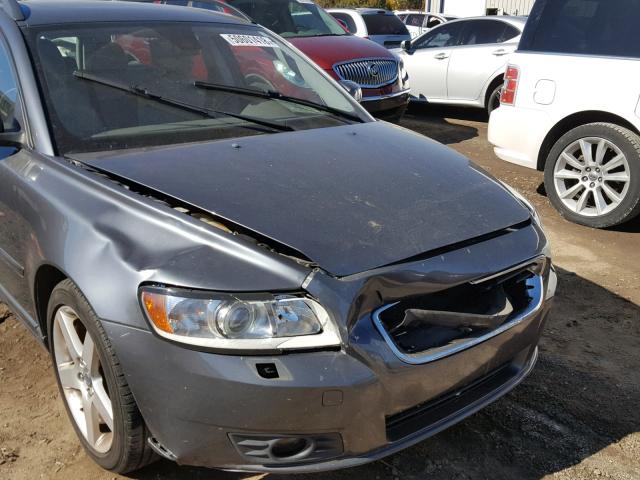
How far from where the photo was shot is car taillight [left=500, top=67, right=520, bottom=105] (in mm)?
5766

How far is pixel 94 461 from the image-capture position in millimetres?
2594

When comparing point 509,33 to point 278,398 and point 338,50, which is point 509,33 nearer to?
point 338,50

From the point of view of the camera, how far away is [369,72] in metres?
8.11

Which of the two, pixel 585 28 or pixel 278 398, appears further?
pixel 585 28

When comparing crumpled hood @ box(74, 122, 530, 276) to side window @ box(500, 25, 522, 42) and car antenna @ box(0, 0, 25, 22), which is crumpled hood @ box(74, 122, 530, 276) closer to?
car antenna @ box(0, 0, 25, 22)

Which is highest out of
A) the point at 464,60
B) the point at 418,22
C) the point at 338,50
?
the point at 338,50

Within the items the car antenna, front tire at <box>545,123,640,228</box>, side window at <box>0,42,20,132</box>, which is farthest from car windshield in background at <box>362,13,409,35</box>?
side window at <box>0,42,20,132</box>

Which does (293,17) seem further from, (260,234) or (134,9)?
(260,234)

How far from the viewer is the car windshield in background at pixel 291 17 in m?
8.80

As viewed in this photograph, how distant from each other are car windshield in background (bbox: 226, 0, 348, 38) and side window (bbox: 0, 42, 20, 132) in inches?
234

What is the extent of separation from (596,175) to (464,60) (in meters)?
4.61

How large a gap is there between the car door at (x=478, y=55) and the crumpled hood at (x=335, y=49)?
1545mm

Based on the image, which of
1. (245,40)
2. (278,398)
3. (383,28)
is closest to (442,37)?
(383,28)

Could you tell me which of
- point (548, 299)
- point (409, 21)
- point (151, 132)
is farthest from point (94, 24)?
point (409, 21)
